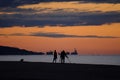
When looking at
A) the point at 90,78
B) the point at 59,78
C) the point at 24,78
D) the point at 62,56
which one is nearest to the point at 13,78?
the point at 24,78

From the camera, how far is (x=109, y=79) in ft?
80.0

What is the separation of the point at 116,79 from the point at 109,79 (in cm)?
42

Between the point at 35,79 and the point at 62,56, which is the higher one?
the point at 62,56

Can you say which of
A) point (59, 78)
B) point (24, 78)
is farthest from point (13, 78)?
point (59, 78)

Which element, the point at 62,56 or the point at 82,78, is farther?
the point at 62,56

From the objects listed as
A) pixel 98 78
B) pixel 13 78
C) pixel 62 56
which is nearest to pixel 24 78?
pixel 13 78

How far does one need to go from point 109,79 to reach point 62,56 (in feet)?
83.8

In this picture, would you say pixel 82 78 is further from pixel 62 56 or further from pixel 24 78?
pixel 62 56

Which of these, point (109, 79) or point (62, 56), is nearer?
point (109, 79)

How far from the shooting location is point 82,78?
2477 cm

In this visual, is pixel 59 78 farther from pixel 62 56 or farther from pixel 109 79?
pixel 62 56

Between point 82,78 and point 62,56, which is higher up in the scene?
point 62,56

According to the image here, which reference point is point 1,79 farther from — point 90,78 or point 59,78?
point 90,78

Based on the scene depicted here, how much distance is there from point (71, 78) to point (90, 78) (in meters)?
1.12
